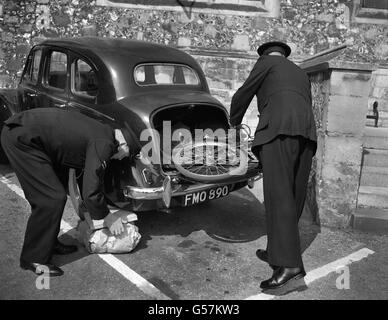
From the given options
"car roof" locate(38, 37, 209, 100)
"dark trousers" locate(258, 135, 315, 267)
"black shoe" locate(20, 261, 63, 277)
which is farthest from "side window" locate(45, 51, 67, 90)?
"dark trousers" locate(258, 135, 315, 267)

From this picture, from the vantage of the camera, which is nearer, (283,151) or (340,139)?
(283,151)

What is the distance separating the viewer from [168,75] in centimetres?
591

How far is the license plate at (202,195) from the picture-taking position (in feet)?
14.5

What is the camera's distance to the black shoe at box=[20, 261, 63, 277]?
3.71m

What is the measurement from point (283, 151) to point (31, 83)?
4.13 meters

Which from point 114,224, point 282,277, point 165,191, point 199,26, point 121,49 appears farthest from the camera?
point 199,26

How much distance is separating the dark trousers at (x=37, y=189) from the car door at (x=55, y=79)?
1720 mm

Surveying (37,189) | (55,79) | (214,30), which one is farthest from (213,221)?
(214,30)

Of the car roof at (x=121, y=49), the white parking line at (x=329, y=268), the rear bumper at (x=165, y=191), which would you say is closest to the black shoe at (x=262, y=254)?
the white parking line at (x=329, y=268)

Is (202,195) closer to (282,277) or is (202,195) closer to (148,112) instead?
(148,112)

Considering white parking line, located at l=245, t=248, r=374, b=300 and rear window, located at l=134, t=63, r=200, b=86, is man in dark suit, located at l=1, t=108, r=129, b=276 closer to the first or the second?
white parking line, located at l=245, t=248, r=374, b=300

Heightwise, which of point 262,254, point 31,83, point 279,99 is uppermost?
point 279,99

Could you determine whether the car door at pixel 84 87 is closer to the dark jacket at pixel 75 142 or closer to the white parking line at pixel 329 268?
the dark jacket at pixel 75 142

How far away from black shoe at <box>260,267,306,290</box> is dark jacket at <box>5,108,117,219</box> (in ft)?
5.15
